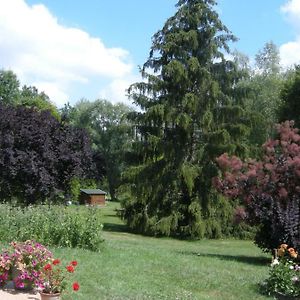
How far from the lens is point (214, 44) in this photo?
2348 cm

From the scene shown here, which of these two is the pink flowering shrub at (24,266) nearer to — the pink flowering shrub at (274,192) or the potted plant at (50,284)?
the potted plant at (50,284)

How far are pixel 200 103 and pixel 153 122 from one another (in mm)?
2453

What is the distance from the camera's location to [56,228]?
1177 centimetres

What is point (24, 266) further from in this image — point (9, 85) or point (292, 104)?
point (9, 85)

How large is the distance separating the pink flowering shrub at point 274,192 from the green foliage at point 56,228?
401 centimetres

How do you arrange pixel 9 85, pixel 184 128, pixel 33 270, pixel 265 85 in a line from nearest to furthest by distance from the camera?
1. pixel 33 270
2. pixel 184 128
3. pixel 265 85
4. pixel 9 85

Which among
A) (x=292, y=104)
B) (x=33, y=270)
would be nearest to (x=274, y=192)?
(x=33, y=270)

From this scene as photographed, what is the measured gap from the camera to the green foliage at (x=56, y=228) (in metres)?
11.6

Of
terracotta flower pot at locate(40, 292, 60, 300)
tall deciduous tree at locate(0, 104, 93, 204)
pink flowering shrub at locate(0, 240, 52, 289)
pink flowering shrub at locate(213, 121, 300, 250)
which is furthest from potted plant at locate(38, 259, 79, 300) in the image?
tall deciduous tree at locate(0, 104, 93, 204)

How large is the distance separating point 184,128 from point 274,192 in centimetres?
A: 1067

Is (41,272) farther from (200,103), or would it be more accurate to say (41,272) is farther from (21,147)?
(200,103)

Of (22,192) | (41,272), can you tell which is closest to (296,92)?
(22,192)

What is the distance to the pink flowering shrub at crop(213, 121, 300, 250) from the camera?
1169 centimetres


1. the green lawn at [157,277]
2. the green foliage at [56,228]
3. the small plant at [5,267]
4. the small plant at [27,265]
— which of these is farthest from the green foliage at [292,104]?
the small plant at [5,267]
